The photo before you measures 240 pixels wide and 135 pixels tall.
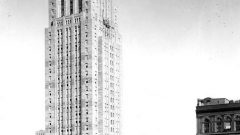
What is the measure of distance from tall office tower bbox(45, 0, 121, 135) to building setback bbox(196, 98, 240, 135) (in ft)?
167

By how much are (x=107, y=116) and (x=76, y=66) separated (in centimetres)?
1650

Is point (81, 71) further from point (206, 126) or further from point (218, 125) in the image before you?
point (218, 125)

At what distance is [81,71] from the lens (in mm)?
143000

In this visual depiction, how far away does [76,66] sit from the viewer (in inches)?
5694

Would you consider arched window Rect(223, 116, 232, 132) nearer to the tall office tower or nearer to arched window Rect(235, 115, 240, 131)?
arched window Rect(235, 115, 240, 131)

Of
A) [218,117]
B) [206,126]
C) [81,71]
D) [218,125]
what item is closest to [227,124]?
[218,125]

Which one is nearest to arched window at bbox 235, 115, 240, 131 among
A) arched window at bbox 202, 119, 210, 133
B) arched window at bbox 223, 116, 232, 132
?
arched window at bbox 223, 116, 232, 132

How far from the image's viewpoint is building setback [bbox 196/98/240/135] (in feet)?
295

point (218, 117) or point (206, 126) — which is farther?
point (206, 126)

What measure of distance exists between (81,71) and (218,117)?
5928cm

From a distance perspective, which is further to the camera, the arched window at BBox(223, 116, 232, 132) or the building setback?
the arched window at BBox(223, 116, 232, 132)

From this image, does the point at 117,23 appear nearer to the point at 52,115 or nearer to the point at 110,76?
the point at 110,76

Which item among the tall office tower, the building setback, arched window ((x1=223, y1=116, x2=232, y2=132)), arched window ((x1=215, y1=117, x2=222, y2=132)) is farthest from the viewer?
the tall office tower

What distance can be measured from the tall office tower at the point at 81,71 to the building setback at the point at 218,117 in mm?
50794
